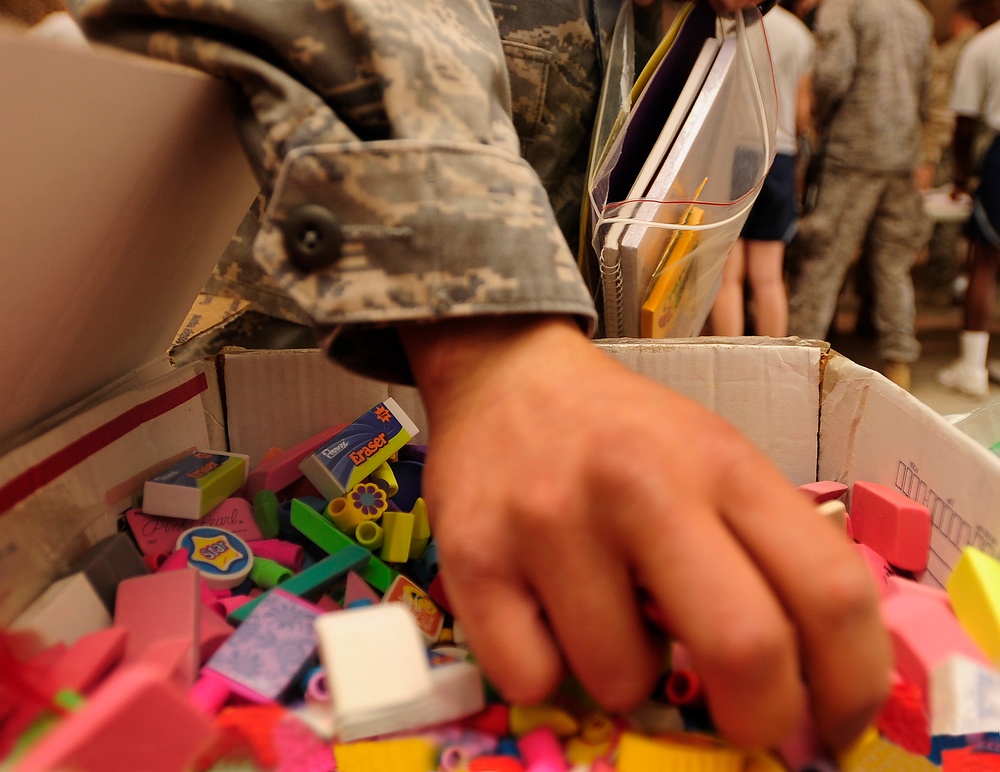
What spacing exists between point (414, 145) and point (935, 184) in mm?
4354

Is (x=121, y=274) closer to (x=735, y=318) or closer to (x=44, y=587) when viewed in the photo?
(x=44, y=587)

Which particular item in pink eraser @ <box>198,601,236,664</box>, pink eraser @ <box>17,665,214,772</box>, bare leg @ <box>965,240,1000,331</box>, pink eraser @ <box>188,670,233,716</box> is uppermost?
pink eraser @ <box>17,665,214,772</box>

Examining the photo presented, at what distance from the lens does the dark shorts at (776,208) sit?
1.96 m

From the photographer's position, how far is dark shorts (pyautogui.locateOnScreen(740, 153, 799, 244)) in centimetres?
196

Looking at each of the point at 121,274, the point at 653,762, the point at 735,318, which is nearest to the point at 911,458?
the point at 653,762

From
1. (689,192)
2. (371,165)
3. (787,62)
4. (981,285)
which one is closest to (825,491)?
(689,192)

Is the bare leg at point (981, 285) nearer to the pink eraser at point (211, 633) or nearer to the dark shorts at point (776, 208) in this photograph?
the dark shorts at point (776, 208)

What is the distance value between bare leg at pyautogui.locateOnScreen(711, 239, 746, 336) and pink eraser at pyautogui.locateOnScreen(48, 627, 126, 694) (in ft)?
5.69

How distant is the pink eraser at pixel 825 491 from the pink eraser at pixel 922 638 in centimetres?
17

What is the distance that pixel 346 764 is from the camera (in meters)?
0.35

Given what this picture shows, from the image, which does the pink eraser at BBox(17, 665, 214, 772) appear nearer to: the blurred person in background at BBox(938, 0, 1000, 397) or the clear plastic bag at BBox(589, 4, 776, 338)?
the clear plastic bag at BBox(589, 4, 776, 338)

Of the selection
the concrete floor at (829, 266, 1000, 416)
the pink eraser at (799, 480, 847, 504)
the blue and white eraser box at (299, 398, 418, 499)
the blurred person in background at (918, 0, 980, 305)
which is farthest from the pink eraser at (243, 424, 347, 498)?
the blurred person in background at (918, 0, 980, 305)

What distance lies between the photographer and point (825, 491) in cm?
59

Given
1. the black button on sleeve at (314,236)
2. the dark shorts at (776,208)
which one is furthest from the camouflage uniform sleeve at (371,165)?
the dark shorts at (776,208)
